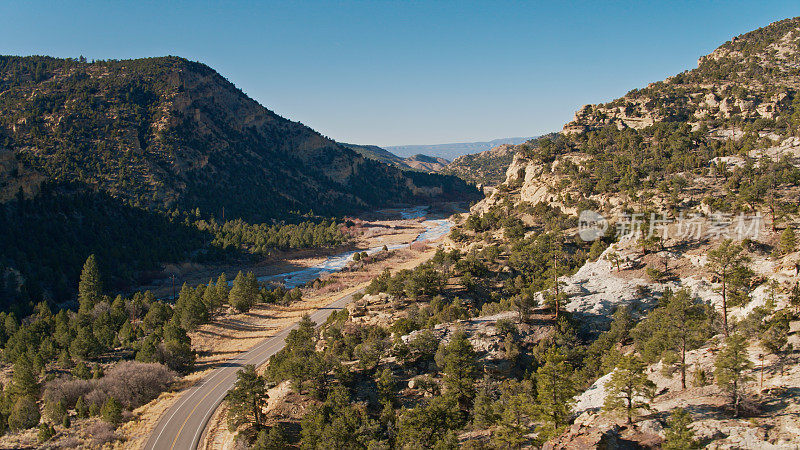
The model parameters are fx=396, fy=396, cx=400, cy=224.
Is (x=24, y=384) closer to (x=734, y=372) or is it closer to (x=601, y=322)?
(x=734, y=372)

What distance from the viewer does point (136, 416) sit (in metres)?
29.4

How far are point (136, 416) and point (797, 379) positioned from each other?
4037 cm

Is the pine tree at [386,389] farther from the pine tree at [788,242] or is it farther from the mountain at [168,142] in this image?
the mountain at [168,142]

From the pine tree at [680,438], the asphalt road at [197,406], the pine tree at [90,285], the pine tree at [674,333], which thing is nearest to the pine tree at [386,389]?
the asphalt road at [197,406]

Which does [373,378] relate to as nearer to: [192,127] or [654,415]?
[654,415]

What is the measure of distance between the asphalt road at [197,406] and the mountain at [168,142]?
64606mm

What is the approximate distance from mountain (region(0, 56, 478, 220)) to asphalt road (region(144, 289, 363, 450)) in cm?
Answer: 6461

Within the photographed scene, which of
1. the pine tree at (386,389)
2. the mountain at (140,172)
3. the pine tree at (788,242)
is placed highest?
the mountain at (140,172)

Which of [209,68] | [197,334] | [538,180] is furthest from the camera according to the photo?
[209,68]

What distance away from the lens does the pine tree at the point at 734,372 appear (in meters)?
17.7

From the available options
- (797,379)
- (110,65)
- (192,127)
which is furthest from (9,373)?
(110,65)

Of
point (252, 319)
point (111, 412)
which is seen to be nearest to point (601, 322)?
point (252, 319)

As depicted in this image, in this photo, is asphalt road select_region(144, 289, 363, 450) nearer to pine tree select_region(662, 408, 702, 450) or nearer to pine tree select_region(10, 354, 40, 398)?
pine tree select_region(10, 354, 40, 398)

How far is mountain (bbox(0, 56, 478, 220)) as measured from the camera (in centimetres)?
9556
